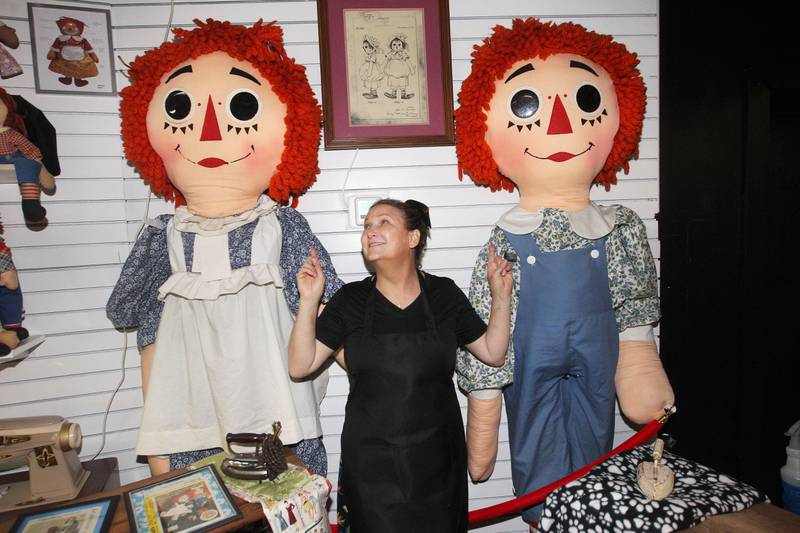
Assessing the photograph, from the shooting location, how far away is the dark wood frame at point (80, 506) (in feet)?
4.25

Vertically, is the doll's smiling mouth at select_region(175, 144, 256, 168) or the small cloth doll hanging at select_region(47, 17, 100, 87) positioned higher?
the small cloth doll hanging at select_region(47, 17, 100, 87)

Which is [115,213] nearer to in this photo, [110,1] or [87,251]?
[87,251]

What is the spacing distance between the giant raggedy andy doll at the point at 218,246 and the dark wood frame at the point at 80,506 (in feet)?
1.16

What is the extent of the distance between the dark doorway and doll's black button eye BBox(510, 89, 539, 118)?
79cm

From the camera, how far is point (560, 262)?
6.15 feet

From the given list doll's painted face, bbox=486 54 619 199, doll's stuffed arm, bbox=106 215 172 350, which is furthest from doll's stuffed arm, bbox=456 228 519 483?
doll's stuffed arm, bbox=106 215 172 350

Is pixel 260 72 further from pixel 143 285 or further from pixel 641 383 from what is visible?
pixel 641 383

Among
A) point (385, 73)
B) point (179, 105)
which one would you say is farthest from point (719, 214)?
point (179, 105)

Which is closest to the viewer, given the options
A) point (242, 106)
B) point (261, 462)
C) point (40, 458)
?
point (261, 462)

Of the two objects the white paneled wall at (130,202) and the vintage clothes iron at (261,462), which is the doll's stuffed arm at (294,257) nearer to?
the white paneled wall at (130,202)

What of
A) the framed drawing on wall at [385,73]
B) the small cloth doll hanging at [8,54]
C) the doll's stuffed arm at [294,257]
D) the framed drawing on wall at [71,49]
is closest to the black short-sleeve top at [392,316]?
the doll's stuffed arm at [294,257]

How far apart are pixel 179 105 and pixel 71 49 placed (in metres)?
0.66

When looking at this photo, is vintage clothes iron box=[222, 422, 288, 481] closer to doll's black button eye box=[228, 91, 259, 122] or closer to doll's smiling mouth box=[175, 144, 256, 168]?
doll's smiling mouth box=[175, 144, 256, 168]

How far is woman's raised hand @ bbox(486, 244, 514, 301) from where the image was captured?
1.74 metres
